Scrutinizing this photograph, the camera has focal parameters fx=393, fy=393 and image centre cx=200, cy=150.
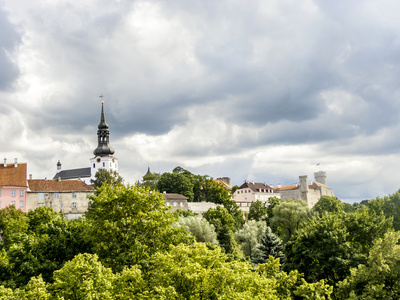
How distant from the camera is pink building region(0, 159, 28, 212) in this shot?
265ft

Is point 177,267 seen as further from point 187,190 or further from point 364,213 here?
point 187,190

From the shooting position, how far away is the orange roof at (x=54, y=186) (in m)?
85.6

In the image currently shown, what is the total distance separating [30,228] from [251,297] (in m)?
47.2

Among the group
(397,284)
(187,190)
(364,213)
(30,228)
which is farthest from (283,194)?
(397,284)

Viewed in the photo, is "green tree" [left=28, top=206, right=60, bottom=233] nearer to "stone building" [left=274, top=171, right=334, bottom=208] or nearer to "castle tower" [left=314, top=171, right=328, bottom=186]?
"stone building" [left=274, top=171, right=334, bottom=208]

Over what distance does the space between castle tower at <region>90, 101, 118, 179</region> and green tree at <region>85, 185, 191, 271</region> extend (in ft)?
343

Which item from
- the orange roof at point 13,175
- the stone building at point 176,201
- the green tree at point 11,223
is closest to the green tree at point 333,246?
the green tree at point 11,223

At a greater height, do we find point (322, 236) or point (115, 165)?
point (115, 165)

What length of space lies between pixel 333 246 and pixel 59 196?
69.7 metres

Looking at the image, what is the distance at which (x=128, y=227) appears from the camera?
1138 inches

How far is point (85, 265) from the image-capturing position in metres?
20.3

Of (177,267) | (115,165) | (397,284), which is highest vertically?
(115,165)

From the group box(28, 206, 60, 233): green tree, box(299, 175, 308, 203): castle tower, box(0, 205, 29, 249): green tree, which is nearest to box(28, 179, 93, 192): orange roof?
box(0, 205, 29, 249): green tree

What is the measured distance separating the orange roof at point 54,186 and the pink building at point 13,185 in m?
2.58
